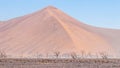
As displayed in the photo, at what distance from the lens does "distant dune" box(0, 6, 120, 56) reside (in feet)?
467

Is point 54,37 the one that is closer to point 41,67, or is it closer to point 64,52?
point 64,52

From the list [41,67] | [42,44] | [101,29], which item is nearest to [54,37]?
[42,44]

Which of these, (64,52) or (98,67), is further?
(64,52)

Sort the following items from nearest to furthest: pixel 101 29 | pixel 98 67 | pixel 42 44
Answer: pixel 98 67 < pixel 42 44 < pixel 101 29

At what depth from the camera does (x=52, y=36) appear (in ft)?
496

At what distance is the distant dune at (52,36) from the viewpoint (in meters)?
142

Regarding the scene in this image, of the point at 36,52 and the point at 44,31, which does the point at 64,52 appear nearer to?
the point at 36,52

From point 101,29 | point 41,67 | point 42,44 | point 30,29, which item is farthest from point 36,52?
point 41,67

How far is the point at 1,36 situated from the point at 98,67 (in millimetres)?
112057

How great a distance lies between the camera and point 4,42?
499 ft

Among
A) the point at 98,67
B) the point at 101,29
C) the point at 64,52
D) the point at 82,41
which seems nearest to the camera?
the point at 98,67

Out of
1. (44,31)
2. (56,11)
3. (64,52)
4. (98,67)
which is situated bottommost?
(98,67)

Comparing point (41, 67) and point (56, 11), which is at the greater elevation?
point (56, 11)

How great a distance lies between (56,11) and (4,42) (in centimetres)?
5020
